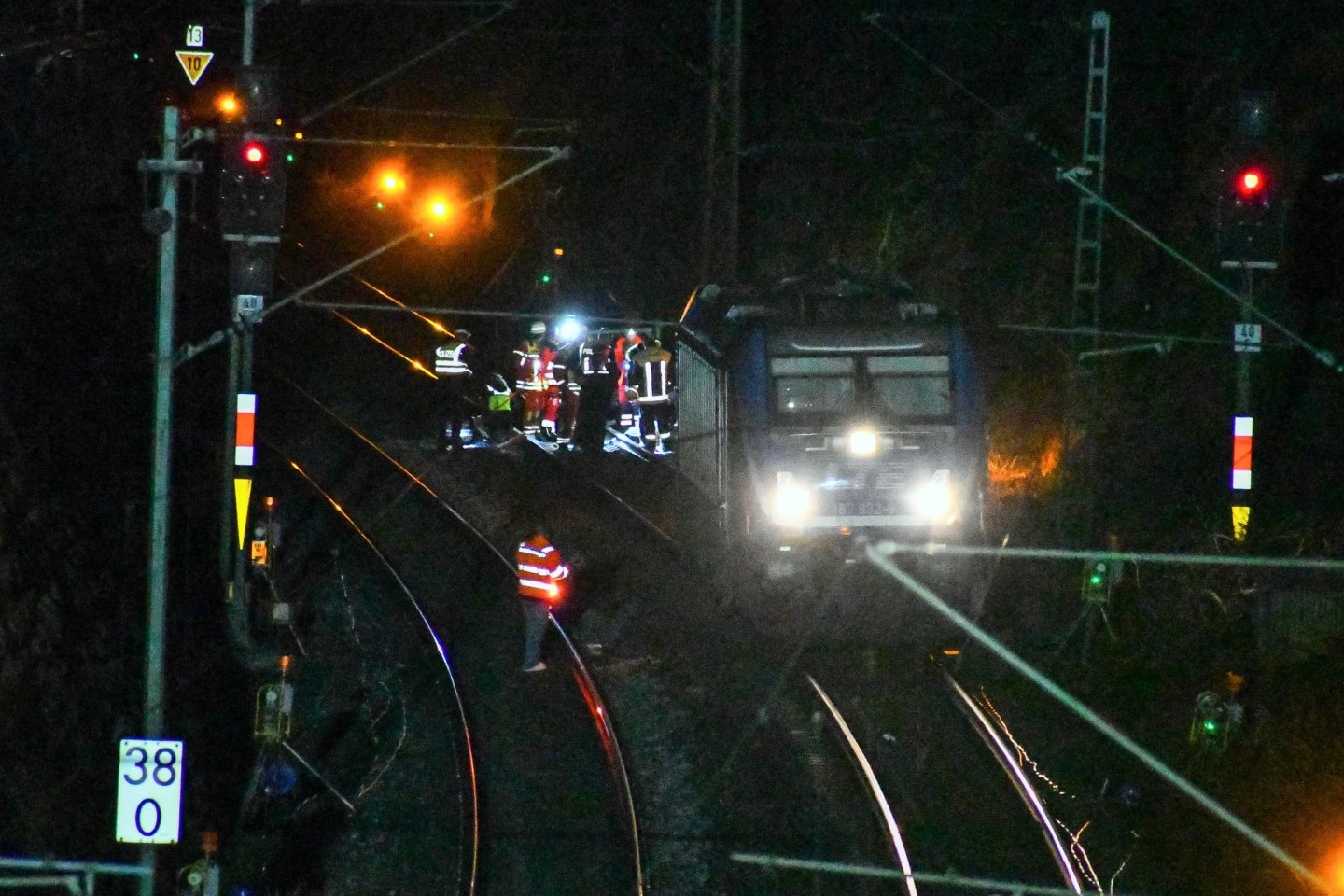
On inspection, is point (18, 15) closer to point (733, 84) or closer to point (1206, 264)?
point (733, 84)

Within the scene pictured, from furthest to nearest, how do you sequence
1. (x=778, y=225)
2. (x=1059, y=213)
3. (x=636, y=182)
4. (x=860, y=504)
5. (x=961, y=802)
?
(x=636, y=182)
(x=778, y=225)
(x=1059, y=213)
(x=860, y=504)
(x=961, y=802)

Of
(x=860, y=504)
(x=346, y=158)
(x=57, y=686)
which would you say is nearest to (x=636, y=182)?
(x=346, y=158)

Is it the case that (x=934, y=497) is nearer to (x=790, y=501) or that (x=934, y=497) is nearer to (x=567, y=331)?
(x=790, y=501)

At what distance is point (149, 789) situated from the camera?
438 inches

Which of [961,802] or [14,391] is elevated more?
[14,391]

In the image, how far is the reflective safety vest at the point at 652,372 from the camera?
23328 mm

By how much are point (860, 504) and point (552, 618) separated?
181 inches

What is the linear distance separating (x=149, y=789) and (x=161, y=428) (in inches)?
95.7

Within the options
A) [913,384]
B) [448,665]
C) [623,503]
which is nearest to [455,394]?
[623,503]

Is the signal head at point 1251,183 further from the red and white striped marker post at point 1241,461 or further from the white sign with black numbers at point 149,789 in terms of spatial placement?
the white sign with black numbers at point 149,789

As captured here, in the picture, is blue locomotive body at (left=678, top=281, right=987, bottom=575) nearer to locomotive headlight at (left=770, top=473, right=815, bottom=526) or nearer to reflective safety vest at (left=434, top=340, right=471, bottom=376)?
locomotive headlight at (left=770, top=473, right=815, bottom=526)

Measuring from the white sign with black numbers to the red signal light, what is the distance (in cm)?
972

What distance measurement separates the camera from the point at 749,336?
16.5 m

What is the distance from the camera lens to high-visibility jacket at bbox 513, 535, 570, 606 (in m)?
17.0
